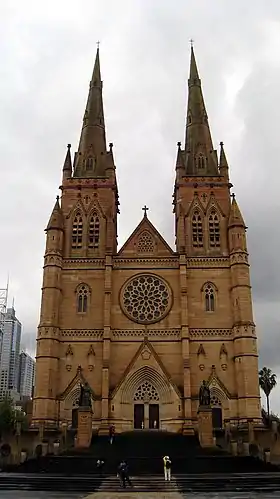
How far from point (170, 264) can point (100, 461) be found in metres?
22.3

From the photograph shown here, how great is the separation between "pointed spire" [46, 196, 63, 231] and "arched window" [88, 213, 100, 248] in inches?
107

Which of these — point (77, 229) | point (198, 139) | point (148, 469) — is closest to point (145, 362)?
point (77, 229)

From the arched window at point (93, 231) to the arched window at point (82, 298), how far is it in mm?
4137

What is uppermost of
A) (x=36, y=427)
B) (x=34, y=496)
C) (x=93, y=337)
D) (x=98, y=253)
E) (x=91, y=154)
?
(x=91, y=154)

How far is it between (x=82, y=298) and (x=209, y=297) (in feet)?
36.1

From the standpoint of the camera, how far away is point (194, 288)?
144 ft

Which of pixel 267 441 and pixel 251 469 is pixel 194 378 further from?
pixel 251 469

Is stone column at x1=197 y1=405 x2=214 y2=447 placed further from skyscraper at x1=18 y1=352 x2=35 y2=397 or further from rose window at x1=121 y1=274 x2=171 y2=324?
skyscraper at x1=18 y1=352 x2=35 y2=397

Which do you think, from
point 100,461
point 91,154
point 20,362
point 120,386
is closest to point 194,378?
point 120,386

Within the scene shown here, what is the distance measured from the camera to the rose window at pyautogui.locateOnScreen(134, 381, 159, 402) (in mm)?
40875

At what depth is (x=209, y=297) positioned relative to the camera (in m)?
43.9

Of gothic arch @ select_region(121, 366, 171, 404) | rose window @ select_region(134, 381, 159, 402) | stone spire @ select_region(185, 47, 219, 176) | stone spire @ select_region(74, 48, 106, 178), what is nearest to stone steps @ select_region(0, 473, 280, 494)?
gothic arch @ select_region(121, 366, 171, 404)

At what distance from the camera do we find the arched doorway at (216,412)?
3969 centimetres

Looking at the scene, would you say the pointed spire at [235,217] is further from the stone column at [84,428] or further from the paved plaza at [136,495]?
the paved plaza at [136,495]
